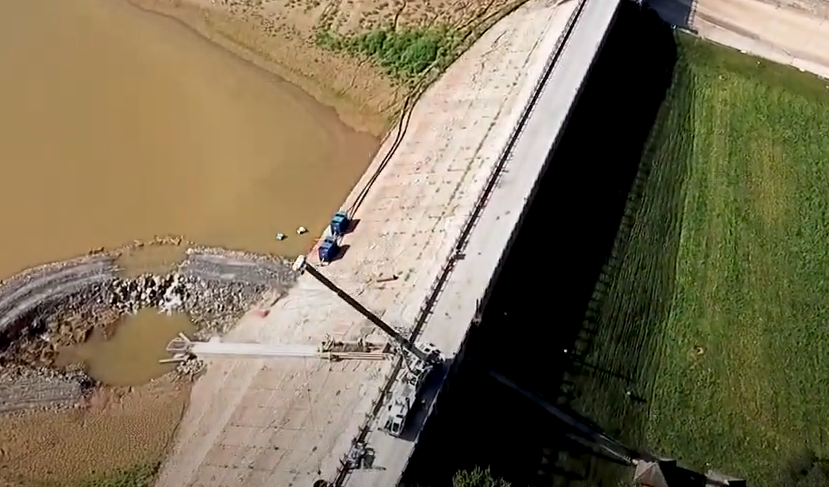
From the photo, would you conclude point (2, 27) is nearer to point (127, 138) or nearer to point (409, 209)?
point (127, 138)

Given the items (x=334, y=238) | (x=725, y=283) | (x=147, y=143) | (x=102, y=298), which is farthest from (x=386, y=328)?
(x=147, y=143)

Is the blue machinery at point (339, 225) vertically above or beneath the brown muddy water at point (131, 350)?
above

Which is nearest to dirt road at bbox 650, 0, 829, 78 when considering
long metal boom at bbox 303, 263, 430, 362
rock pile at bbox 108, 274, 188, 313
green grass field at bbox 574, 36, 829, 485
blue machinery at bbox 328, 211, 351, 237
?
green grass field at bbox 574, 36, 829, 485

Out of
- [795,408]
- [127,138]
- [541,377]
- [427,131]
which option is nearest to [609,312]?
[541,377]

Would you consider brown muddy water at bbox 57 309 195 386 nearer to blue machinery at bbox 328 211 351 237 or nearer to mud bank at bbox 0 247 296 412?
mud bank at bbox 0 247 296 412

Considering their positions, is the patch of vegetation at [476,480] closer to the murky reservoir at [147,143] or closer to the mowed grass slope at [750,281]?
the mowed grass slope at [750,281]

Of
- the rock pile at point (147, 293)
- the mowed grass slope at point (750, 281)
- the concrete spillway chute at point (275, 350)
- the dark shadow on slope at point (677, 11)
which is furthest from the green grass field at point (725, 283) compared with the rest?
the rock pile at point (147, 293)

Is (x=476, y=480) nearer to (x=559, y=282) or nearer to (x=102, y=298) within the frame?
(x=559, y=282)
